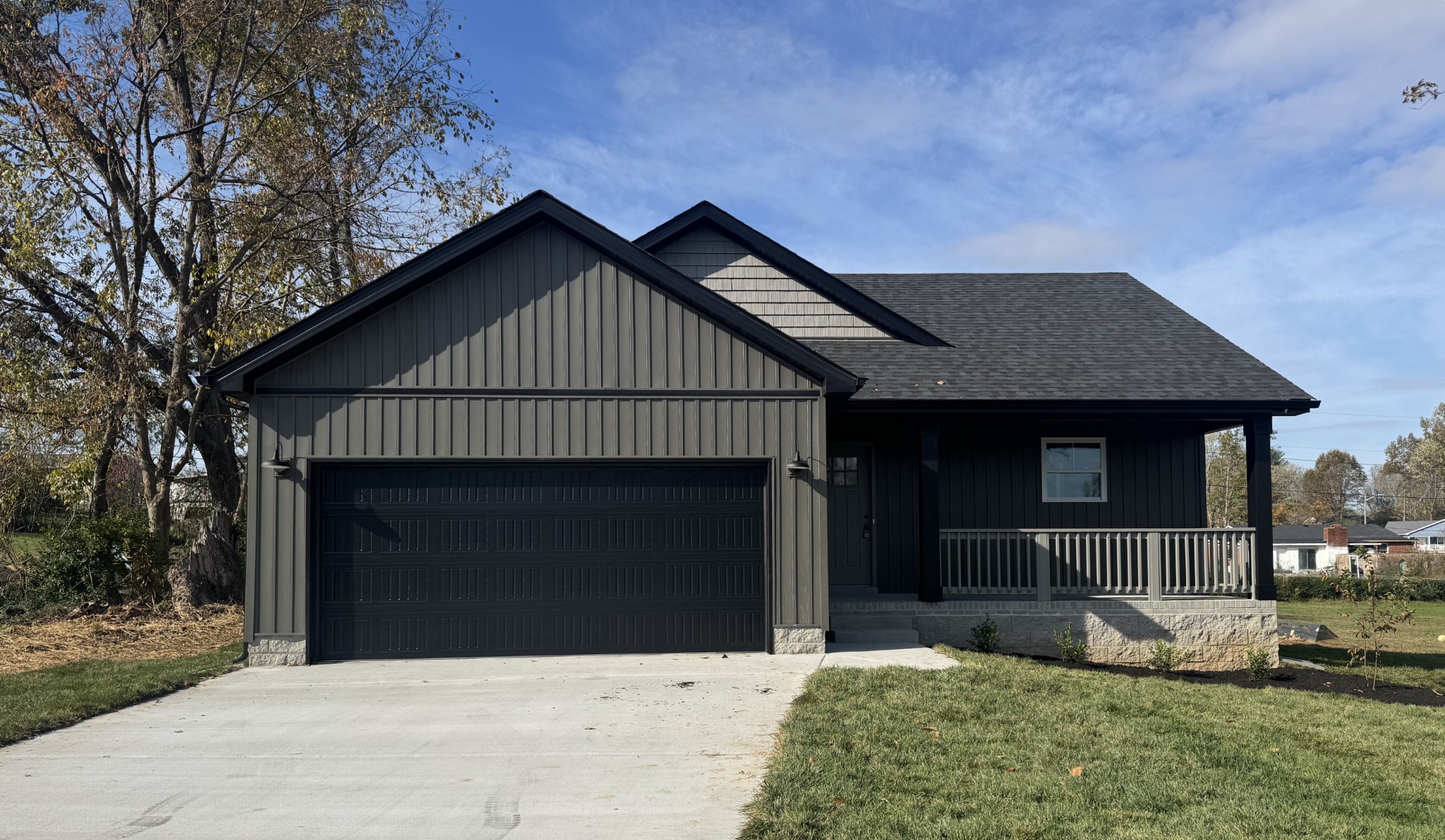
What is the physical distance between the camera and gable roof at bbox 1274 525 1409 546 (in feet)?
187

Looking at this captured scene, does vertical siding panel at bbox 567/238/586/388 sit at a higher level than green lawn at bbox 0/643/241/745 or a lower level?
higher

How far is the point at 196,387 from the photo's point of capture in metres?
16.6

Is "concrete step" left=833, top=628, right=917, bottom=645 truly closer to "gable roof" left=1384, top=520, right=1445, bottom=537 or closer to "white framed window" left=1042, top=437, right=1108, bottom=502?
"white framed window" left=1042, top=437, right=1108, bottom=502

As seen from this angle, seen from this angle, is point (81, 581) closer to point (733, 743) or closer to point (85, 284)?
point (85, 284)

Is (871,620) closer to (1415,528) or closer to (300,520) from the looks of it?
(300,520)

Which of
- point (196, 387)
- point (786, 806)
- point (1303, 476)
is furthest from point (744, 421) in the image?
point (1303, 476)

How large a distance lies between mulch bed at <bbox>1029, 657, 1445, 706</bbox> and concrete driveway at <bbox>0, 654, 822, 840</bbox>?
4033 mm

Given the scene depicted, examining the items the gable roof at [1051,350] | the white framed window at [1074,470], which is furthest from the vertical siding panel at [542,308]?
the white framed window at [1074,470]

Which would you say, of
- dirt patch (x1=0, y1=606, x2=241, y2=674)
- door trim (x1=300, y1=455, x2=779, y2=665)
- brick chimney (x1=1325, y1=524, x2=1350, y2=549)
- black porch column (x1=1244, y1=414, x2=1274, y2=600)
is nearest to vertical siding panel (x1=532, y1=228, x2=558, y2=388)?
door trim (x1=300, y1=455, x2=779, y2=665)

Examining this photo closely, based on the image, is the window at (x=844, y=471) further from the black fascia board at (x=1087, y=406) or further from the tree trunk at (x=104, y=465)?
the tree trunk at (x=104, y=465)

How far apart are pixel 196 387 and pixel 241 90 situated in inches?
189

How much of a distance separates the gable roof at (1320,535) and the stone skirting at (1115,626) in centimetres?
4986

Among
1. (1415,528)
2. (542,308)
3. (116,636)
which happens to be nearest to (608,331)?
(542,308)

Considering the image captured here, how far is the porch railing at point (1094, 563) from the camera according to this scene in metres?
12.5
